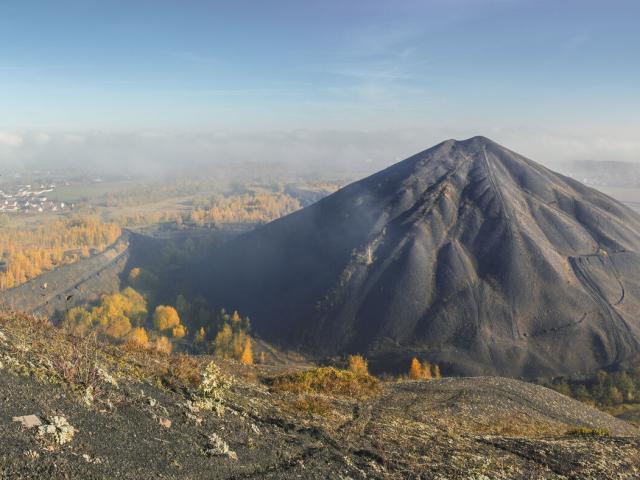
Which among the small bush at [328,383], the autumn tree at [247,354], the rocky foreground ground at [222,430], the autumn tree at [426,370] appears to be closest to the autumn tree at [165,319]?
the autumn tree at [247,354]

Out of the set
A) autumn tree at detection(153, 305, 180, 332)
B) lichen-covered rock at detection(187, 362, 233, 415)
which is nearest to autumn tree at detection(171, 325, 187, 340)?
autumn tree at detection(153, 305, 180, 332)

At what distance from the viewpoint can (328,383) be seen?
127 ft

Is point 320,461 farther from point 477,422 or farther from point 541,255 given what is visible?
point 541,255

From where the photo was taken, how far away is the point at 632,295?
350 feet

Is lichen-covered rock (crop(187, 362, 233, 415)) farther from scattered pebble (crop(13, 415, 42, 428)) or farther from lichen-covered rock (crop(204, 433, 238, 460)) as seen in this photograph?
scattered pebble (crop(13, 415, 42, 428))

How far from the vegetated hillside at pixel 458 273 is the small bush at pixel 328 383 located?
55.4 m

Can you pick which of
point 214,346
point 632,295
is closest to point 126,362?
point 214,346

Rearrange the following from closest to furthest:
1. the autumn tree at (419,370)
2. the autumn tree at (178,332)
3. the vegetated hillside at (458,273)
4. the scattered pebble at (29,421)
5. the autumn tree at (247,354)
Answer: the scattered pebble at (29,421) < the autumn tree at (419,370) < the autumn tree at (247,354) < the vegetated hillside at (458,273) < the autumn tree at (178,332)

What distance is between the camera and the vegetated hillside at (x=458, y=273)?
9681cm

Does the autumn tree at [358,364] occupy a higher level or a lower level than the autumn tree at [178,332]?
higher

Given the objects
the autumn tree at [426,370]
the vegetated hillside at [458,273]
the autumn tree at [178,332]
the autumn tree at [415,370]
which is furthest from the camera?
the autumn tree at [178,332]

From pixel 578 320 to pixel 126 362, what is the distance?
103579 millimetres

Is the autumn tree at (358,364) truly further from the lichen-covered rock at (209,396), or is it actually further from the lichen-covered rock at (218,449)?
the lichen-covered rock at (218,449)

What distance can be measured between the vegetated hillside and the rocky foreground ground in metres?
62.5
